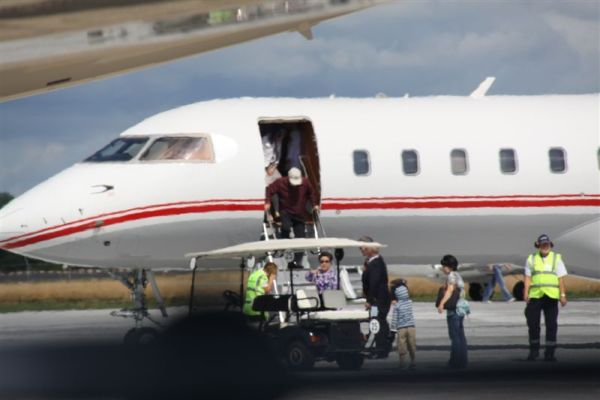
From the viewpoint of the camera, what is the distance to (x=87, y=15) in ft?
19.1

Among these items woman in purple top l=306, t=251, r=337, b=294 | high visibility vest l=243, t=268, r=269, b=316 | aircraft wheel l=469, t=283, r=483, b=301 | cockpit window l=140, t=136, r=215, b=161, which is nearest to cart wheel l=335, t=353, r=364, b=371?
woman in purple top l=306, t=251, r=337, b=294

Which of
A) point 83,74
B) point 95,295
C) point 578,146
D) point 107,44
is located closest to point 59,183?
point 578,146

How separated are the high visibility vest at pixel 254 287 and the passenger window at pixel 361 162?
9.82ft

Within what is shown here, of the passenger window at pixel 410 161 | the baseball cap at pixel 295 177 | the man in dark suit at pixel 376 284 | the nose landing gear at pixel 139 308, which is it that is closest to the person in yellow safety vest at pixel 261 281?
the nose landing gear at pixel 139 308

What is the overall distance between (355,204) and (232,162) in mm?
2102

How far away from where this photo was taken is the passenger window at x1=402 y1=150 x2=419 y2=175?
73.3 ft

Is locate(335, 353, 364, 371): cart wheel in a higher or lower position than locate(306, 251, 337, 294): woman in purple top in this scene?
lower

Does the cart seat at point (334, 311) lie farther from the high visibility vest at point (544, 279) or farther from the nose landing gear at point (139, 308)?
the high visibility vest at point (544, 279)

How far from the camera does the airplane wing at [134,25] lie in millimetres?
5746

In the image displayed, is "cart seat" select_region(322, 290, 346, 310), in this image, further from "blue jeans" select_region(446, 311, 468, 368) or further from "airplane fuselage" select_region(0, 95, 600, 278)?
"airplane fuselage" select_region(0, 95, 600, 278)

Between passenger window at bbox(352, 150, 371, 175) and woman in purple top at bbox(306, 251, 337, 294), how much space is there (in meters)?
2.30

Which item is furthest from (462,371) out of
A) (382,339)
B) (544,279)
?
(544,279)

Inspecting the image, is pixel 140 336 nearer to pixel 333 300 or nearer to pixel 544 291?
pixel 333 300

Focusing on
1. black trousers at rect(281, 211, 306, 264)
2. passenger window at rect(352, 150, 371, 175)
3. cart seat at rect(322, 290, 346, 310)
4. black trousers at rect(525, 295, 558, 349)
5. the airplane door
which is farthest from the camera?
the airplane door
